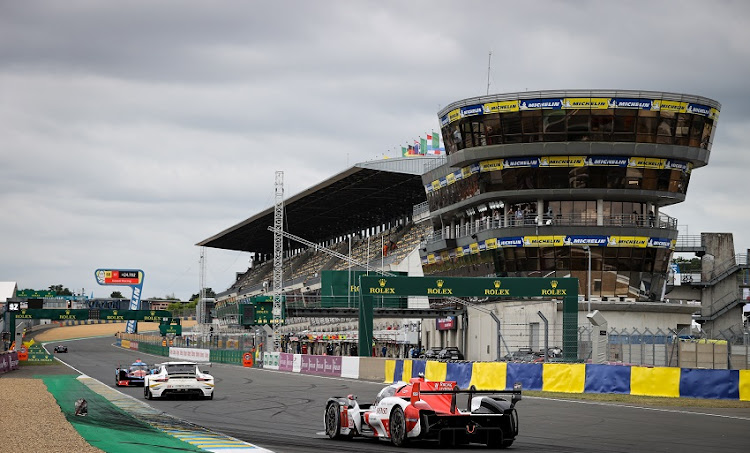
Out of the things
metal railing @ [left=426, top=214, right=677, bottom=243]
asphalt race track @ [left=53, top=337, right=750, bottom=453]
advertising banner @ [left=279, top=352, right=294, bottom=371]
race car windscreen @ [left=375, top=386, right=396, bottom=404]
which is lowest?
advertising banner @ [left=279, top=352, right=294, bottom=371]

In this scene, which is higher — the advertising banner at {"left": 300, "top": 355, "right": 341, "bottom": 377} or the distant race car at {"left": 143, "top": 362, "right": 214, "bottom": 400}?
the distant race car at {"left": 143, "top": 362, "right": 214, "bottom": 400}

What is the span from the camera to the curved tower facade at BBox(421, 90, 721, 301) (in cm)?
6469

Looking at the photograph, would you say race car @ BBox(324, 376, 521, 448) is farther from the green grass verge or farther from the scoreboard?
the scoreboard

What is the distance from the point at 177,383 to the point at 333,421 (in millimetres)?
12685

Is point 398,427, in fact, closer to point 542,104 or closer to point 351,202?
point 542,104

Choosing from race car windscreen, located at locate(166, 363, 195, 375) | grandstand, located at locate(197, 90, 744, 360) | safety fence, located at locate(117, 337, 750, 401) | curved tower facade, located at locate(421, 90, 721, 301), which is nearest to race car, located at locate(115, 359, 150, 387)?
race car windscreen, located at locate(166, 363, 195, 375)

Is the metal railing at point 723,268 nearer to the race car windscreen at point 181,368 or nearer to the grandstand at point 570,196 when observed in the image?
the grandstand at point 570,196

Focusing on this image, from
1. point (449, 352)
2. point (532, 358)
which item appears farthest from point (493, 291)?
point (449, 352)

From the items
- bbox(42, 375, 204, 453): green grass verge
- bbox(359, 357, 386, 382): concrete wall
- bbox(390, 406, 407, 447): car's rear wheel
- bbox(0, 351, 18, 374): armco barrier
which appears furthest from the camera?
bbox(0, 351, 18, 374): armco barrier

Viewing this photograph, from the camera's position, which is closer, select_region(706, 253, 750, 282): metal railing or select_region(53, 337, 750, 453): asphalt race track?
select_region(53, 337, 750, 453): asphalt race track

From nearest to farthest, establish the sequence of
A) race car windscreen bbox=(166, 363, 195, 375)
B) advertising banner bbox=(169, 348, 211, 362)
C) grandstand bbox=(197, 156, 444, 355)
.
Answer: race car windscreen bbox=(166, 363, 195, 375) < advertising banner bbox=(169, 348, 211, 362) < grandstand bbox=(197, 156, 444, 355)

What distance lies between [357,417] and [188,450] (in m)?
3.64

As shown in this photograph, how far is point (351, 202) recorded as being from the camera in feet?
377

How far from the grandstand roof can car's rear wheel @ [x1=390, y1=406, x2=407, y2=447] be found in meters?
71.8
